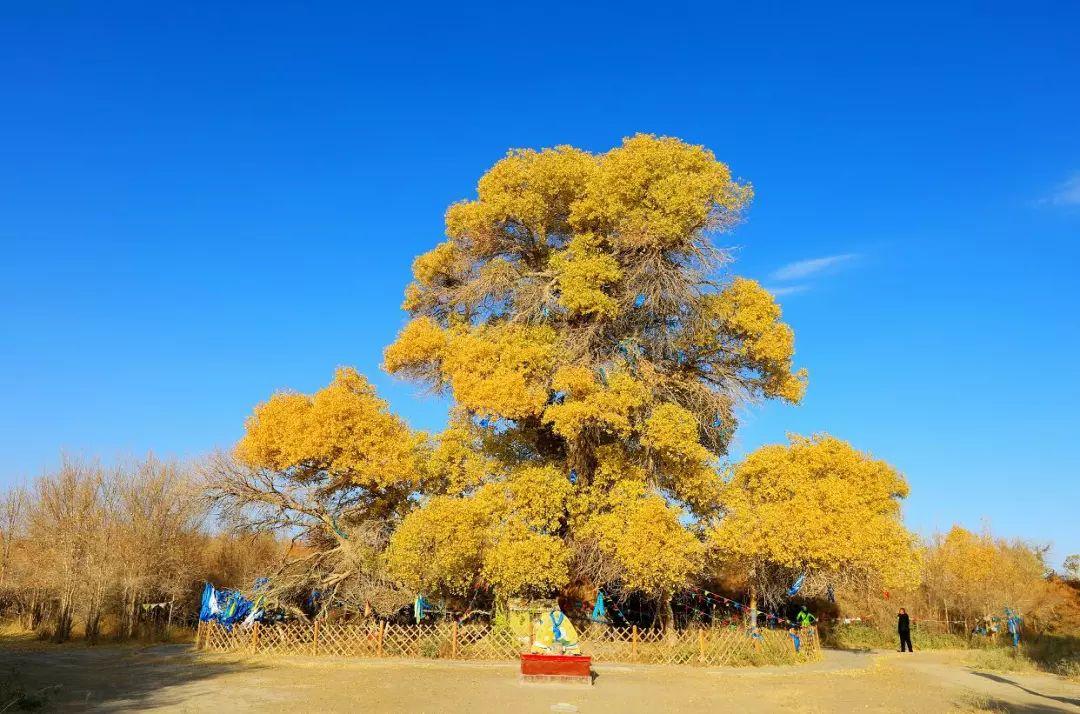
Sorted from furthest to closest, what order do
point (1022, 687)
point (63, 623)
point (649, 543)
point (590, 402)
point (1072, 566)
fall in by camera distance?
point (1072, 566) → point (63, 623) → point (590, 402) → point (649, 543) → point (1022, 687)

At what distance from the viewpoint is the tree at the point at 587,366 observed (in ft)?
61.5

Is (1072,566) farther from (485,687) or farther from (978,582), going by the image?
(485,687)

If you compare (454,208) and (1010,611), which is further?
(1010,611)

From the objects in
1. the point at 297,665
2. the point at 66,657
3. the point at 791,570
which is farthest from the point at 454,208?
the point at 66,657

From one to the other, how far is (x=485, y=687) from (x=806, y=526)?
943 centimetres

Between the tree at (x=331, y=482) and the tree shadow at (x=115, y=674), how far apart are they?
3704 mm

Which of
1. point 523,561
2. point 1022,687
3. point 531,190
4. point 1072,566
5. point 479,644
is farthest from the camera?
point 1072,566

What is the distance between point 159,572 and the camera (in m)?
27.5

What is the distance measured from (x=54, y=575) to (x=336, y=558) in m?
11.2

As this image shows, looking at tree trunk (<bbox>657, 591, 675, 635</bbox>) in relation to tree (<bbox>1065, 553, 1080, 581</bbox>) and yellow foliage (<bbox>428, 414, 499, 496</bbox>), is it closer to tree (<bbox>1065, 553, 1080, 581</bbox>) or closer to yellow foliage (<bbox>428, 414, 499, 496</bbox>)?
yellow foliage (<bbox>428, 414, 499, 496</bbox>)

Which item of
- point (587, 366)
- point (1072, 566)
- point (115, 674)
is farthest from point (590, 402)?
point (1072, 566)

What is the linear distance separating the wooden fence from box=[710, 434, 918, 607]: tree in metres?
2.29

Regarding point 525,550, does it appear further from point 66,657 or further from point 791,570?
point 66,657

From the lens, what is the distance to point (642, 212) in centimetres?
2034
